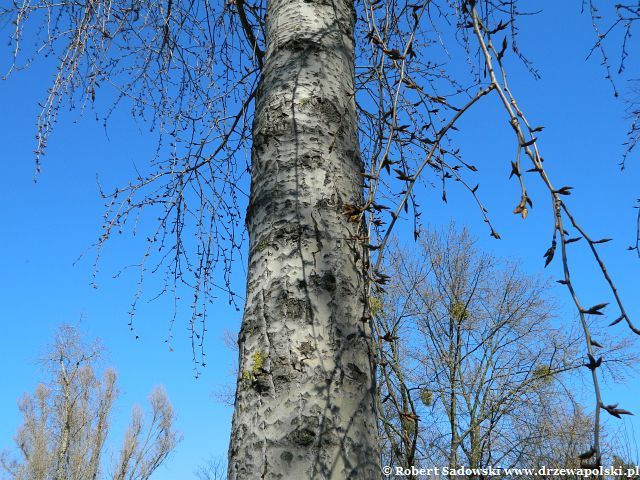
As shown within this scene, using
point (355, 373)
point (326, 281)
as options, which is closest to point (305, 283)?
point (326, 281)

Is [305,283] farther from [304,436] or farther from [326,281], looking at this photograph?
[304,436]

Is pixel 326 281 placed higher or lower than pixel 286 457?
higher

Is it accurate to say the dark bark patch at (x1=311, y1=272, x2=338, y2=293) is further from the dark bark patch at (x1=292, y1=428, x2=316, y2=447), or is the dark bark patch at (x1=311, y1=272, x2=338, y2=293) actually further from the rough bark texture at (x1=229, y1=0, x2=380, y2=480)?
the dark bark patch at (x1=292, y1=428, x2=316, y2=447)

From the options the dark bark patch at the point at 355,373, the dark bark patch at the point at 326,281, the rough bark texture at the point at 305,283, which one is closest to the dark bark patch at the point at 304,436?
the rough bark texture at the point at 305,283

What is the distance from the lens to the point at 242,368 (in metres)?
1.24

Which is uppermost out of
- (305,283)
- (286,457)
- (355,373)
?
(305,283)

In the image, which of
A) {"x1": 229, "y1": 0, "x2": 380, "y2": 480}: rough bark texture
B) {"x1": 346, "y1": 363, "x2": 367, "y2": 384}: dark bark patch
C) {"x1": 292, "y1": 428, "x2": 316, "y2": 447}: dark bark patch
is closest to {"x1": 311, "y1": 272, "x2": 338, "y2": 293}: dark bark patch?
{"x1": 229, "y1": 0, "x2": 380, "y2": 480}: rough bark texture

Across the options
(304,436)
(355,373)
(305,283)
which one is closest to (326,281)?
(305,283)

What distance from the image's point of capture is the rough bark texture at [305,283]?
1106 millimetres

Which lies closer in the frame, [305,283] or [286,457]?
[286,457]

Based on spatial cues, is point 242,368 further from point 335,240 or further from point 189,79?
point 189,79

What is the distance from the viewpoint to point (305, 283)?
1262 millimetres

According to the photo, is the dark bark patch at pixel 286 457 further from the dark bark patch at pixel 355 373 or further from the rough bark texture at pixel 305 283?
the dark bark patch at pixel 355 373

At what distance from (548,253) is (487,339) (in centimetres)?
1216
